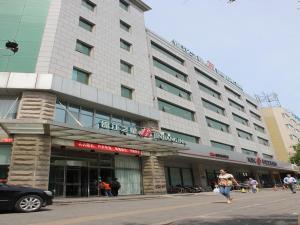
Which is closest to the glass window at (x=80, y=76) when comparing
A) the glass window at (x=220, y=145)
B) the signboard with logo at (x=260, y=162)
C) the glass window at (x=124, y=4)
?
the glass window at (x=124, y=4)

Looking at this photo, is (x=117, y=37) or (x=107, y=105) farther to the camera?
(x=117, y=37)

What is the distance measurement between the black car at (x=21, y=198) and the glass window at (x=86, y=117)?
10.5 m

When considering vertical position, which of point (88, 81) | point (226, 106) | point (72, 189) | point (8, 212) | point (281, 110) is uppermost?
point (281, 110)

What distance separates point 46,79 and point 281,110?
200ft

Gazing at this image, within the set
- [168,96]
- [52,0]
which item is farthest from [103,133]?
[168,96]

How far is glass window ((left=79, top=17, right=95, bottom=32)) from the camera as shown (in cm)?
2514

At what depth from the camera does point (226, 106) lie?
46.2 meters

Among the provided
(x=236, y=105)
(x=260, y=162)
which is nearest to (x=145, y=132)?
(x=260, y=162)

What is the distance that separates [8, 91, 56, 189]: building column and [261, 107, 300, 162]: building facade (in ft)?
180

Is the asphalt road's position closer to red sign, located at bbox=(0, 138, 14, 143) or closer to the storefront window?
red sign, located at bbox=(0, 138, 14, 143)

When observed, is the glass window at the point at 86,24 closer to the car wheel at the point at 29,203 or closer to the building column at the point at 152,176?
the building column at the point at 152,176

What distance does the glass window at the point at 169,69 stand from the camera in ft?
110

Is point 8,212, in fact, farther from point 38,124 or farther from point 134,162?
point 134,162

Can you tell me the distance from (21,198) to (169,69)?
27180 millimetres
